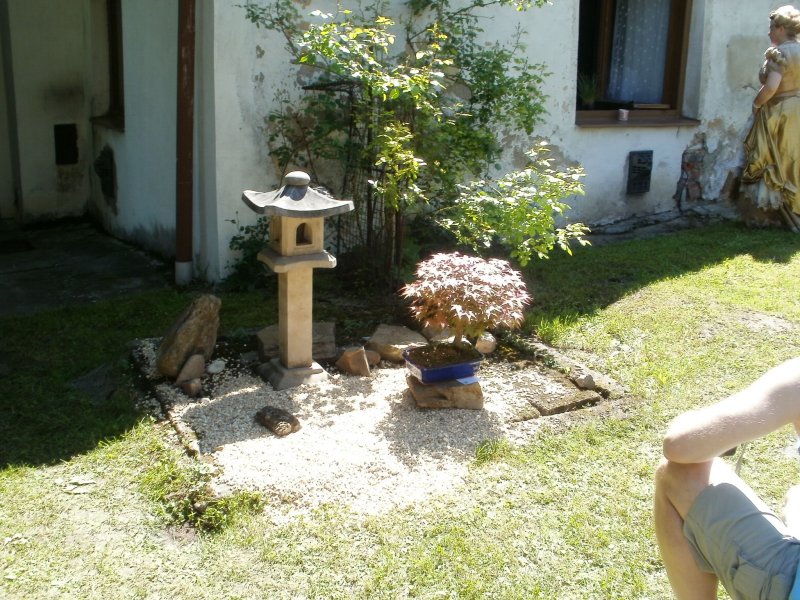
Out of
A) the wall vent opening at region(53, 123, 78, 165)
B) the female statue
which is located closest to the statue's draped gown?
the female statue

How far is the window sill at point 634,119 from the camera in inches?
332

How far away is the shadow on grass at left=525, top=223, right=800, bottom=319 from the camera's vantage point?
20.6ft

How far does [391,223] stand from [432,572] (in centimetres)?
321

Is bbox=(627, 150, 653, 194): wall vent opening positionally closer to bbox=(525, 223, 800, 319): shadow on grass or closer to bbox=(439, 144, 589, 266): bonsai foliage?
Result: bbox=(525, 223, 800, 319): shadow on grass

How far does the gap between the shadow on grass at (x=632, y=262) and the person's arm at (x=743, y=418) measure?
351 cm

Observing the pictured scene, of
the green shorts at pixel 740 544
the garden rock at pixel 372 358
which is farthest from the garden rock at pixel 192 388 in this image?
the green shorts at pixel 740 544

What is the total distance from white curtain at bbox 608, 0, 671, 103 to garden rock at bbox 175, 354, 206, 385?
6.71 metres

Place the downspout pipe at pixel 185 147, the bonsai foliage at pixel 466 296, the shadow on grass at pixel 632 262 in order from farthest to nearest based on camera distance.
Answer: the shadow on grass at pixel 632 262 → the downspout pipe at pixel 185 147 → the bonsai foliage at pixel 466 296

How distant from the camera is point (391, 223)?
601 centimetres

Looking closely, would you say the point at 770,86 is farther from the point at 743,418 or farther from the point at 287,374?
the point at 743,418

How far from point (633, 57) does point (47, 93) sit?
6.25 metres

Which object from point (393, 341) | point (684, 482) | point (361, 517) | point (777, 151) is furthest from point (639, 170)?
point (684, 482)

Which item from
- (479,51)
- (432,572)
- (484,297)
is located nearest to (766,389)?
(432,572)

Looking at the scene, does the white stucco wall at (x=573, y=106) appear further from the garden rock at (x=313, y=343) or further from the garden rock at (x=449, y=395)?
the garden rock at (x=449, y=395)
